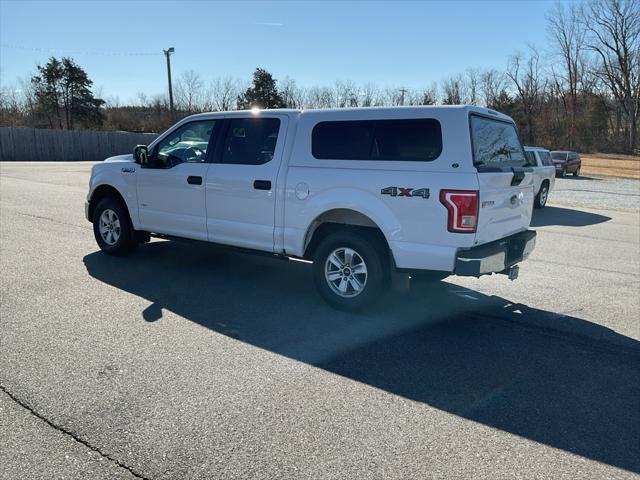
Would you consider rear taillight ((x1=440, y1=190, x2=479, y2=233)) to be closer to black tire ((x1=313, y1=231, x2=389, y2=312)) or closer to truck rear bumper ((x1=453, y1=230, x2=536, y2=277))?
truck rear bumper ((x1=453, y1=230, x2=536, y2=277))

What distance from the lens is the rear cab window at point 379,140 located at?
4859mm

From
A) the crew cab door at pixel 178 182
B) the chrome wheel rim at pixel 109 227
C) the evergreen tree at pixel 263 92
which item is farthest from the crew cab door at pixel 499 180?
the evergreen tree at pixel 263 92

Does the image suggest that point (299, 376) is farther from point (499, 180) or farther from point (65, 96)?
point (65, 96)

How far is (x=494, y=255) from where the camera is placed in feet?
16.1

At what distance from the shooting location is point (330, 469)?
2803 millimetres

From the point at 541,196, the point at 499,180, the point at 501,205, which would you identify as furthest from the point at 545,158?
the point at 499,180

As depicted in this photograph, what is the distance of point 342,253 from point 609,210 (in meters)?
14.7

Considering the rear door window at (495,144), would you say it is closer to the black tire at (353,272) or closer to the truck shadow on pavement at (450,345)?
the black tire at (353,272)

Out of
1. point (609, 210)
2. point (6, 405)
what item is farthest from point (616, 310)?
point (609, 210)

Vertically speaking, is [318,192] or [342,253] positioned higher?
[318,192]

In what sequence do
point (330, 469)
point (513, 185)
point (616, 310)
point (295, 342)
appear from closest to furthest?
1. point (330, 469)
2. point (295, 342)
3. point (513, 185)
4. point (616, 310)

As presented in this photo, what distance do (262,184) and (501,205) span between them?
2.52 metres

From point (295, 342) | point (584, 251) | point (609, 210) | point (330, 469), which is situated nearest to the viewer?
point (330, 469)

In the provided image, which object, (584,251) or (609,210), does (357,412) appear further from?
(609,210)
